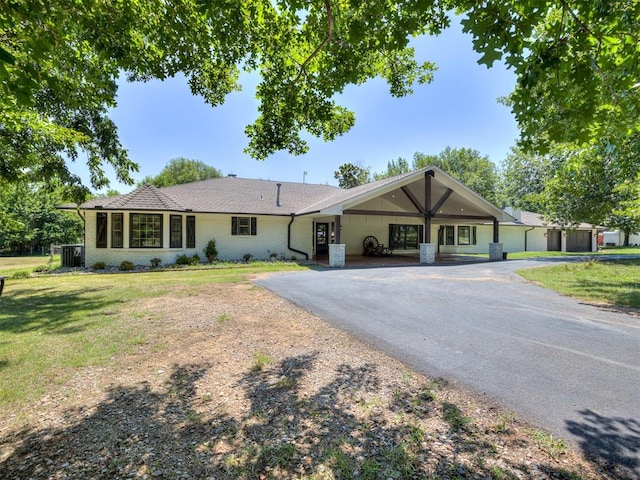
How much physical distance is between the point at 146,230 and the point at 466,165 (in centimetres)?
4590

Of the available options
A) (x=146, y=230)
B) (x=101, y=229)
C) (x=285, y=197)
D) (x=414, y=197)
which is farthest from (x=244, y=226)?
(x=414, y=197)

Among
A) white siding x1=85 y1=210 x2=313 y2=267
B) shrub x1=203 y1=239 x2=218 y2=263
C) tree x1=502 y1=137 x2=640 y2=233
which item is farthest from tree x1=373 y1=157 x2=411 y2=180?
shrub x1=203 y1=239 x2=218 y2=263

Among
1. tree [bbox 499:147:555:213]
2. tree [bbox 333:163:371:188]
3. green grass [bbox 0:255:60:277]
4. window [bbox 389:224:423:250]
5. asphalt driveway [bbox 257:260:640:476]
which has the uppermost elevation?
tree [bbox 333:163:371:188]

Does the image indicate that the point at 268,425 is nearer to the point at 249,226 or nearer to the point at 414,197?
the point at 249,226

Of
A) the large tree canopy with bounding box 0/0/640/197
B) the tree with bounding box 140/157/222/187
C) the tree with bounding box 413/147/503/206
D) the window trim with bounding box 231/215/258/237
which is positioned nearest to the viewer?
the large tree canopy with bounding box 0/0/640/197

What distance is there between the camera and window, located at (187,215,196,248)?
1683cm

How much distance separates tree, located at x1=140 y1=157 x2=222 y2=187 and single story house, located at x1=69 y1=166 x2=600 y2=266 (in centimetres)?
2550

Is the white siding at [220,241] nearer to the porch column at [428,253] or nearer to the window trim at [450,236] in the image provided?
the porch column at [428,253]

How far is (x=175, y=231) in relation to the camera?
1639 cm

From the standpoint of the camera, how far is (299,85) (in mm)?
6117

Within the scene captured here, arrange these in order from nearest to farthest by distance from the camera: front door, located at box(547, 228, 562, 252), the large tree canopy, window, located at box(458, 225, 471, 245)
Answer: the large tree canopy < window, located at box(458, 225, 471, 245) < front door, located at box(547, 228, 562, 252)

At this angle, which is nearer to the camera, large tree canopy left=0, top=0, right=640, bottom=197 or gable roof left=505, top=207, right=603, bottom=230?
large tree canopy left=0, top=0, right=640, bottom=197

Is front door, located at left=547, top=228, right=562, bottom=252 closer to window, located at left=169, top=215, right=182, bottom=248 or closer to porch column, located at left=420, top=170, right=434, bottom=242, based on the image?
porch column, located at left=420, top=170, right=434, bottom=242

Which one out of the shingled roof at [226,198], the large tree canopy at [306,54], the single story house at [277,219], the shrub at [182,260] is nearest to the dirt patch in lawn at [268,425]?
the large tree canopy at [306,54]
